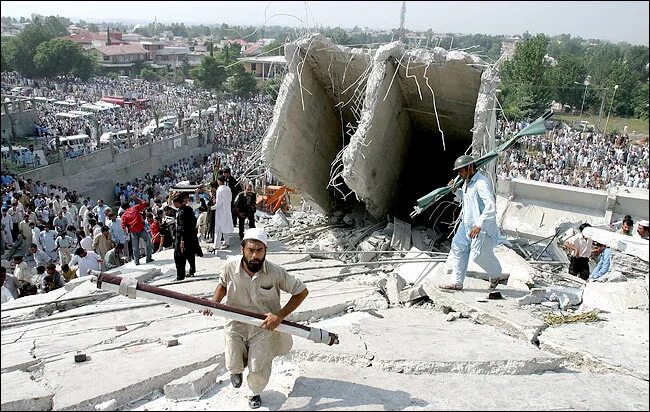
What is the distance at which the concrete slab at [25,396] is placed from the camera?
3074 millimetres

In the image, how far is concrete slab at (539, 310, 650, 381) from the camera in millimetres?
3584

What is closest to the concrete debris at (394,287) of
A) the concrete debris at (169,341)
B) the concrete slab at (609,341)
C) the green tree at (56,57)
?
the concrete slab at (609,341)

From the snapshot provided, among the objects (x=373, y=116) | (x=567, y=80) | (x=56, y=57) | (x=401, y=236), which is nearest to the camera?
(x=373, y=116)

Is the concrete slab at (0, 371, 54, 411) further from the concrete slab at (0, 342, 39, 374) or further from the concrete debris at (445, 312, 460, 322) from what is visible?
the concrete debris at (445, 312, 460, 322)

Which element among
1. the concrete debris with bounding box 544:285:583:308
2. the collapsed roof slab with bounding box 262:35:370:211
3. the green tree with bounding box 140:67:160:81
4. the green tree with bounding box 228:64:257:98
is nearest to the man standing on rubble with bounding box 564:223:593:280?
the concrete debris with bounding box 544:285:583:308

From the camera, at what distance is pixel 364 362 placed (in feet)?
12.3

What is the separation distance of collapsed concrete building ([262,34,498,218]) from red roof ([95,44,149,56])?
6377cm

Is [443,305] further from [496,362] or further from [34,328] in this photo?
[34,328]

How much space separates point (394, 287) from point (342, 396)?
224 cm

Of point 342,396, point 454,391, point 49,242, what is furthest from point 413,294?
point 49,242

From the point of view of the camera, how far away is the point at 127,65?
67625mm

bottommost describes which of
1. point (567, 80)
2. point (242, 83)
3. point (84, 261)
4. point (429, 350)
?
point (84, 261)

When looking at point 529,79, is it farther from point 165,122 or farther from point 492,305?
point 492,305

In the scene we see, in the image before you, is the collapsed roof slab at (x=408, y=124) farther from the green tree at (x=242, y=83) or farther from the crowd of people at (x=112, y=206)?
the green tree at (x=242, y=83)
